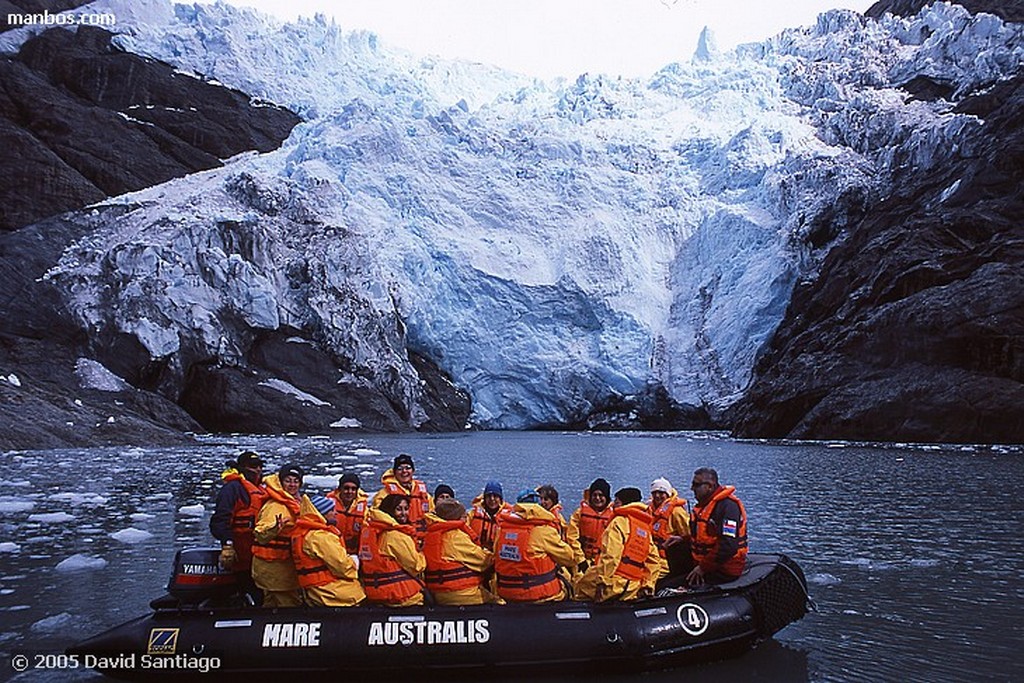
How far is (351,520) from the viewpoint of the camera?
22.4 feet

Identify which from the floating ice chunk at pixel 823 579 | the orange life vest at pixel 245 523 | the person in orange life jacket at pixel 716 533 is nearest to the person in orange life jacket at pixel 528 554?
the person in orange life jacket at pixel 716 533

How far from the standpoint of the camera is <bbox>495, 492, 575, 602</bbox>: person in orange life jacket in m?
6.01

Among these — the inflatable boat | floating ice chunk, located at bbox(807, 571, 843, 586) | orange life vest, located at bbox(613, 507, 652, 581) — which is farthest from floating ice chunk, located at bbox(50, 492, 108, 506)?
floating ice chunk, located at bbox(807, 571, 843, 586)

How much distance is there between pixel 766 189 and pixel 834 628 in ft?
138

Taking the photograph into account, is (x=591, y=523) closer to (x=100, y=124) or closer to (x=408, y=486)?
(x=408, y=486)

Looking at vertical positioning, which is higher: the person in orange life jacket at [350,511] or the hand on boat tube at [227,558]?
the person in orange life jacket at [350,511]

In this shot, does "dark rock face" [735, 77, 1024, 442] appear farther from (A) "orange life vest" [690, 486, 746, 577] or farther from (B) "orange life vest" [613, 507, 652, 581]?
(B) "orange life vest" [613, 507, 652, 581]

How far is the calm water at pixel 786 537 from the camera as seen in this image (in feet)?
21.0

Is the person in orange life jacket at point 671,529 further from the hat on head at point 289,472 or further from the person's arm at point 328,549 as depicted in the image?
the hat on head at point 289,472

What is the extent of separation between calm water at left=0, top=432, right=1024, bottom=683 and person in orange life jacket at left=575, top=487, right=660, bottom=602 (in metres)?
0.67

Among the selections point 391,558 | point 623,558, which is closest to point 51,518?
point 391,558

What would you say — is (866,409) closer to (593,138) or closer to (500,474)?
(500,474)

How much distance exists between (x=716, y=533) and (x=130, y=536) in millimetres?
7630

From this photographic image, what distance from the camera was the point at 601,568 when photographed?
245 inches
